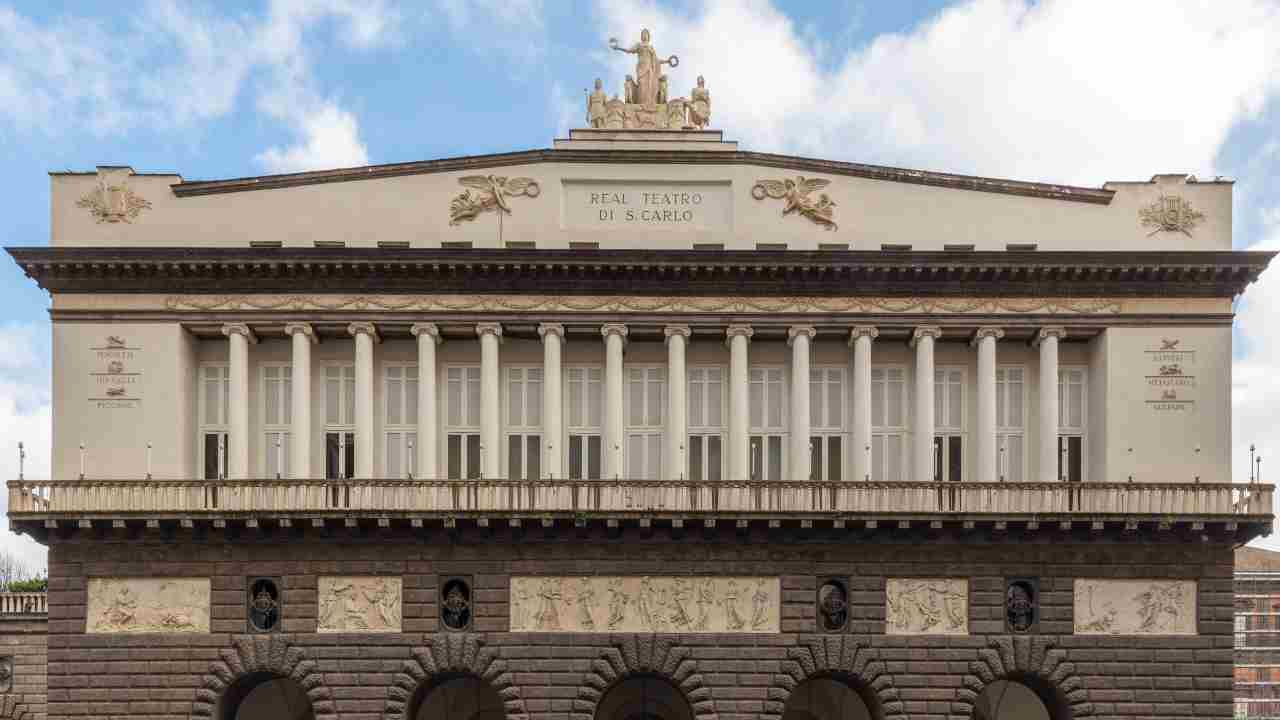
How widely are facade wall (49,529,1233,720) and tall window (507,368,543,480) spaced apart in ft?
9.38

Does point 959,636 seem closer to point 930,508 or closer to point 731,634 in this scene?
point 930,508

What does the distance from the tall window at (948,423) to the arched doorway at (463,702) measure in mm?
15937

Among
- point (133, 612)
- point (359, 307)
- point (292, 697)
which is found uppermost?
point (359, 307)

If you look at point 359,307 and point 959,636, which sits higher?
point 359,307

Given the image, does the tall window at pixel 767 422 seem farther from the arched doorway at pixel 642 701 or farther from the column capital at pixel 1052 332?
the column capital at pixel 1052 332

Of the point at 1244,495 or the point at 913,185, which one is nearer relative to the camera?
the point at 1244,495

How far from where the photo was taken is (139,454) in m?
41.5

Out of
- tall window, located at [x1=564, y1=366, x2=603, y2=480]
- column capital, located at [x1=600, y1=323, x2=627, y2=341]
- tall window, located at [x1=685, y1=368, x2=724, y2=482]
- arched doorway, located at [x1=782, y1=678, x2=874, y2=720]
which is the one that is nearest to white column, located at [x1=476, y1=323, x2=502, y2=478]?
tall window, located at [x1=564, y1=366, x2=603, y2=480]

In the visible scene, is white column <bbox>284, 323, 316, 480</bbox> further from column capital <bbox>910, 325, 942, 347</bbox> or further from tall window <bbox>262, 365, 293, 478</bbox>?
column capital <bbox>910, 325, 942, 347</bbox>

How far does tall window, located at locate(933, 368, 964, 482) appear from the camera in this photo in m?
43.0

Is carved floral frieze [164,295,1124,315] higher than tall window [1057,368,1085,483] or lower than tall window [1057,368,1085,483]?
higher

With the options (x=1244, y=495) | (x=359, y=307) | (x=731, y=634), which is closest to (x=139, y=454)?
(x=359, y=307)

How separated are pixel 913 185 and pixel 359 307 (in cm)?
1777

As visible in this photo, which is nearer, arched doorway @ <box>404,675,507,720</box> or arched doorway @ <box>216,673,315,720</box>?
arched doorway @ <box>216,673,315,720</box>
